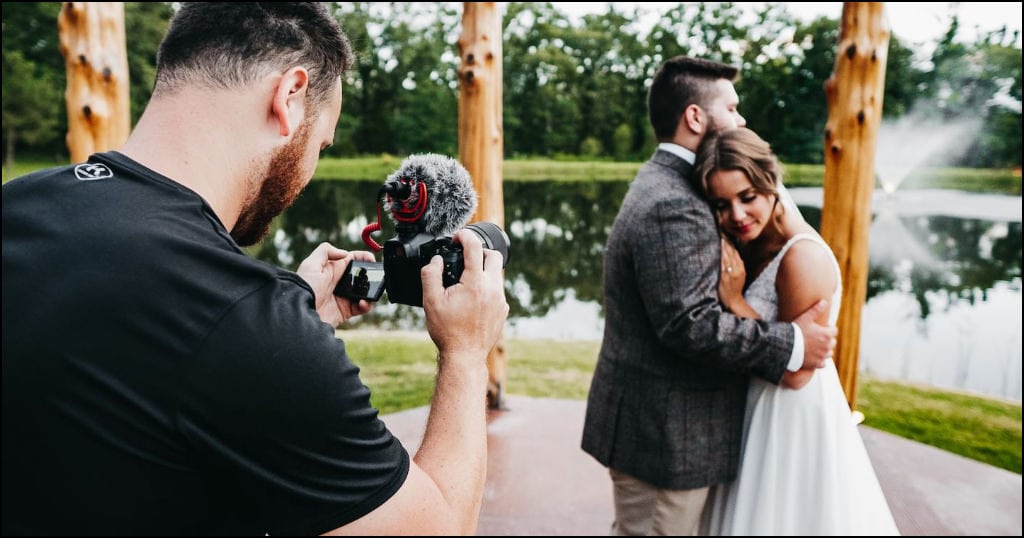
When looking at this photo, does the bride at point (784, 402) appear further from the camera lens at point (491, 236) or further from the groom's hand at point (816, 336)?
the camera lens at point (491, 236)

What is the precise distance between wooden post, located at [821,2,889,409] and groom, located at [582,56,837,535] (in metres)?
1.50

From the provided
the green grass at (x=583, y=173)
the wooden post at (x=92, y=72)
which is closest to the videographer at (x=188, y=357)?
the wooden post at (x=92, y=72)

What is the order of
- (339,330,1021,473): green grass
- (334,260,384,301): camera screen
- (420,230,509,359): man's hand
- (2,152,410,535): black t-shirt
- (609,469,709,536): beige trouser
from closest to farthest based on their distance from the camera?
(2,152,410,535): black t-shirt, (420,230,509,359): man's hand, (334,260,384,301): camera screen, (609,469,709,536): beige trouser, (339,330,1021,473): green grass

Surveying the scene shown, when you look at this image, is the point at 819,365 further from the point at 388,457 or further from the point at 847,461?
the point at 388,457

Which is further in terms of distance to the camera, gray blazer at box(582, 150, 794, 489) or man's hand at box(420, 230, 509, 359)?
gray blazer at box(582, 150, 794, 489)

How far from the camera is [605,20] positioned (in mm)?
30531

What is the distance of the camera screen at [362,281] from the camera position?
1.60m

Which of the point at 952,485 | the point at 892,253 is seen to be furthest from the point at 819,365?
the point at 892,253

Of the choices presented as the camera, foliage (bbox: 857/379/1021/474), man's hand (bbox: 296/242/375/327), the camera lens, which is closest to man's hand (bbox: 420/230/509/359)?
the camera

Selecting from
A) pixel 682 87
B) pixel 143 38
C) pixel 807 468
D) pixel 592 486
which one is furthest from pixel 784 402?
pixel 143 38

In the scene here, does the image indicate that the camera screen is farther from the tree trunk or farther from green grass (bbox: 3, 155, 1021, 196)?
the tree trunk

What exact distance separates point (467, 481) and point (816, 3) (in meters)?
19.5

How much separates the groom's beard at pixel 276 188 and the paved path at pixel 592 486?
8.22 ft

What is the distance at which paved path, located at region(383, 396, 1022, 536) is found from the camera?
335 cm
